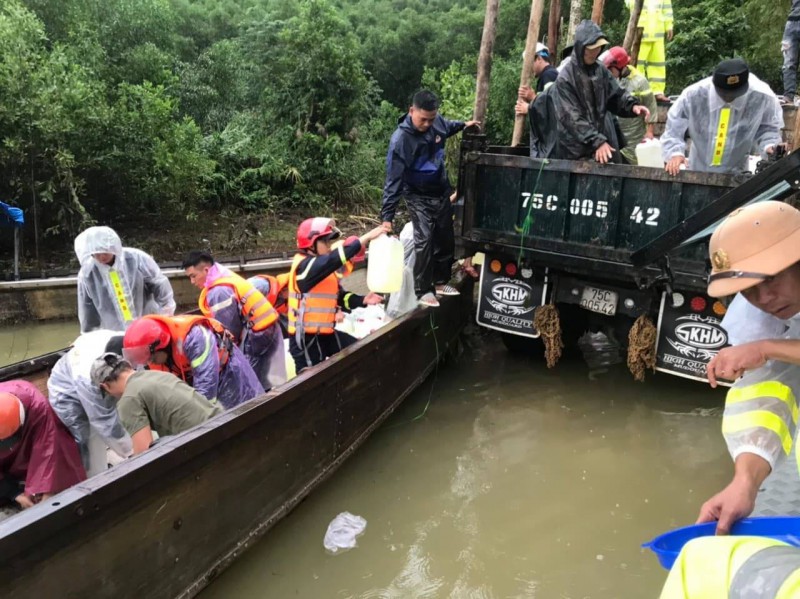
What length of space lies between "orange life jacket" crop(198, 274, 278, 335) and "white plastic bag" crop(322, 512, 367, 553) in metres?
1.33

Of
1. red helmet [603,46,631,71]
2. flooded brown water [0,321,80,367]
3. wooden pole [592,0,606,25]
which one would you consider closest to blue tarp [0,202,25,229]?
flooded brown water [0,321,80,367]

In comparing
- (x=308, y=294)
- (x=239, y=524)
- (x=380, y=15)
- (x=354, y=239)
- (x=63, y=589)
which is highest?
(x=380, y=15)

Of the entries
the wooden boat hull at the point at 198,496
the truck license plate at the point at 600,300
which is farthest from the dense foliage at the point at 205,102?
the truck license plate at the point at 600,300

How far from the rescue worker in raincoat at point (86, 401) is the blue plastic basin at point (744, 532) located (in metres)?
2.74

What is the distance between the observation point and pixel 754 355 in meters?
1.43

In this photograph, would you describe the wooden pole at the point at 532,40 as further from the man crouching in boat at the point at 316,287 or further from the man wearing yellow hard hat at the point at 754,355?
the man wearing yellow hard hat at the point at 754,355

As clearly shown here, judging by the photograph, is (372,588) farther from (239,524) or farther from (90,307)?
(90,307)

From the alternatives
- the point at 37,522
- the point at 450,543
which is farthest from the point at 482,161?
the point at 37,522

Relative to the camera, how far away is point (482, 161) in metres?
4.74

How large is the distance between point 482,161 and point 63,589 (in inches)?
150

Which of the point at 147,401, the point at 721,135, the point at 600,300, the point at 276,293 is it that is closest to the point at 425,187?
the point at 276,293

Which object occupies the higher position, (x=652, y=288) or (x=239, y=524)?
(x=652, y=288)

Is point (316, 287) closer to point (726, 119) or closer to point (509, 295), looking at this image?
point (509, 295)

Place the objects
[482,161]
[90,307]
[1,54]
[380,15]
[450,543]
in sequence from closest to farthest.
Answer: [450,543]
[90,307]
[482,161]
[1,54]
[380,15]
